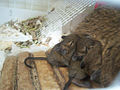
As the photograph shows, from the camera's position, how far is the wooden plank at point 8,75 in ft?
3.10

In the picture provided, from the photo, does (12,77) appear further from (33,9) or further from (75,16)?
(33,9)

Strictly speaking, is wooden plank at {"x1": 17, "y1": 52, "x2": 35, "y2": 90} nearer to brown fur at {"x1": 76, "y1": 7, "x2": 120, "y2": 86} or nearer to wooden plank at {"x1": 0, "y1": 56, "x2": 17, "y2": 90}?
wooden plank at {"x1": 0, "y1": 56, "x2": 17, "y2": 90}

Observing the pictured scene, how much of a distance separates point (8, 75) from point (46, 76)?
275 millimetres

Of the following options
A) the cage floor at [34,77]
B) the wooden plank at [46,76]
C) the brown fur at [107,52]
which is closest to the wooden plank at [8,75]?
the cage floor at [34,77]

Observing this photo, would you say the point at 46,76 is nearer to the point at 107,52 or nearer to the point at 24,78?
the point at 24,78

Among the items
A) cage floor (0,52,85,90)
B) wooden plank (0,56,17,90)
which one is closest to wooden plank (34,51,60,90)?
cage floor (0,52,85,90)

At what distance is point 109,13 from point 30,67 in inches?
27.3

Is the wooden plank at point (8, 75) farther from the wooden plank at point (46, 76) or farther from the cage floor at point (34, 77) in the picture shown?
the wooden plank at point (46, 76)

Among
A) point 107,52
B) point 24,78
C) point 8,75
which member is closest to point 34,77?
point 24,78

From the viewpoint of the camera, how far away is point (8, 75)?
1.10 metres

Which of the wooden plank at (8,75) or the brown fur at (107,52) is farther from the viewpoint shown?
the wooden plank at (8,75)

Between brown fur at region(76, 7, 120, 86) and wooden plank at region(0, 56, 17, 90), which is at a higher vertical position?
brown fur at region(76, 7, 120, 86)

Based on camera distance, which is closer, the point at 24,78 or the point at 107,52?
the point at 107,52

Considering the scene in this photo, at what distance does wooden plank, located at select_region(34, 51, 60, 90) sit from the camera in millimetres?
907
